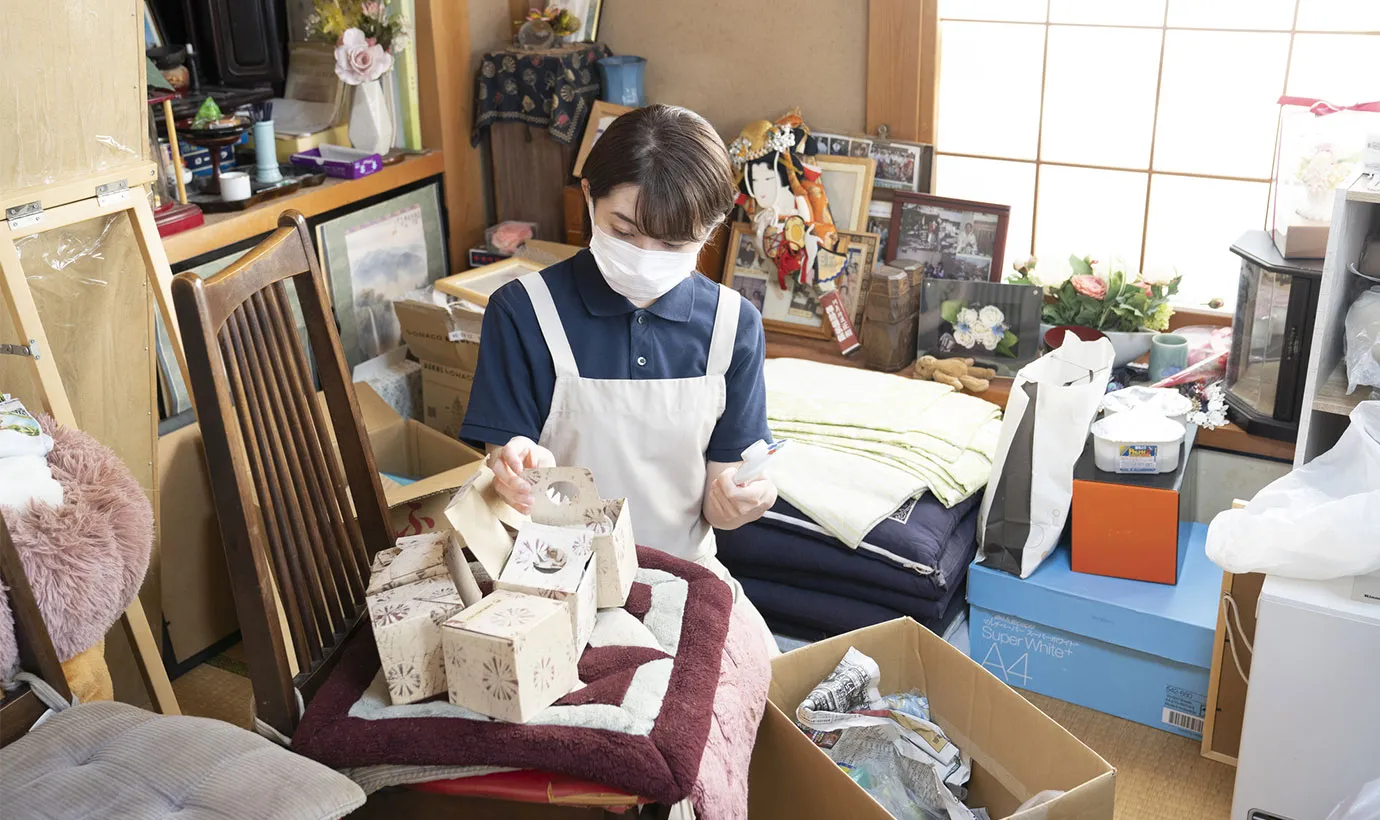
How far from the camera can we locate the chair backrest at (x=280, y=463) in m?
1.23

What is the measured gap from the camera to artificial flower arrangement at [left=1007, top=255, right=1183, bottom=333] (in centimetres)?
276

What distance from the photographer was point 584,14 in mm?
3299

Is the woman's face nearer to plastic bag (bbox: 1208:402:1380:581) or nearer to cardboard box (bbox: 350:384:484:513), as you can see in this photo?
plastic bag (bbox: 1208:402:1380:581)

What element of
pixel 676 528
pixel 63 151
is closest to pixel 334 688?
pixel 676 528

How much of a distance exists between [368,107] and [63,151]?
3.72 feet

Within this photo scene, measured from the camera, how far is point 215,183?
272 centimetres

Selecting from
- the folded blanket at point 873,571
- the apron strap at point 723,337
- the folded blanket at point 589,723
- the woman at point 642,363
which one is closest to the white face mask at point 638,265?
the woman at point 642,363

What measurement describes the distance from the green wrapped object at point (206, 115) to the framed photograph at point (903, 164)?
1572 millimetres

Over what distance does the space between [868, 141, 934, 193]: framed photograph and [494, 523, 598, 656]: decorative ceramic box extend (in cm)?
196

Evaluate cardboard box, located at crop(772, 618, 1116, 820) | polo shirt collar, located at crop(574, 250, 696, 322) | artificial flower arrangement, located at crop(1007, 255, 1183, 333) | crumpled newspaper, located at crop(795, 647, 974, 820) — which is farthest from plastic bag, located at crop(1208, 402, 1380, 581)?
polo shirt collar, located at crop(574, 250, 696, 322)

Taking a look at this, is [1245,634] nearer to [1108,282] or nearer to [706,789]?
[1108,282]

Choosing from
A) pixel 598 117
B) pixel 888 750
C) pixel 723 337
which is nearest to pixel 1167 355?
pixel 888 750

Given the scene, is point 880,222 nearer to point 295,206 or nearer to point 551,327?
point 295,206

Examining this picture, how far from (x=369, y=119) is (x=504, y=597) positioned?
7.19 feet
